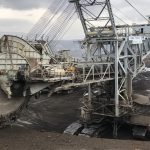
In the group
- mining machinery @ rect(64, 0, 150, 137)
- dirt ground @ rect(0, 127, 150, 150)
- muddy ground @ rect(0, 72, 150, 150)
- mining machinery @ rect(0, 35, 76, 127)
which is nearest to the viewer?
dirt ground @ rect(0, 127, 150, 150)

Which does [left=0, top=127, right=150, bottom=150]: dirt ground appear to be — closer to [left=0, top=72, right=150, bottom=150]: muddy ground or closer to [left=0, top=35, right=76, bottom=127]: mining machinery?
[left=0, top=72, right=150, bottom=150]: muddy ground

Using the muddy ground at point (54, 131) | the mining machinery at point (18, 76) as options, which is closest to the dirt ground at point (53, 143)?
the muddy ground at point (54, 131)

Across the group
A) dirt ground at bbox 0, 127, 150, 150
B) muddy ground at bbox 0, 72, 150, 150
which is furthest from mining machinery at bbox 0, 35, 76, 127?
muddy ground at bbox 0, 72, 150, 150

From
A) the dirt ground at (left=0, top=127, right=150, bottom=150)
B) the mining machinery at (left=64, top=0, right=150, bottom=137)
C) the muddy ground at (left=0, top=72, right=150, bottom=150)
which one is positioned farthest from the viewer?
the mining machinery at (left=64, top=0, right=150, bottom=137)

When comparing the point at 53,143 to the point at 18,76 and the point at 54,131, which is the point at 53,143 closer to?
the point at 18,76

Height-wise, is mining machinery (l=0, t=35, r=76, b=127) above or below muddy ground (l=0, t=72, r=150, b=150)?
above

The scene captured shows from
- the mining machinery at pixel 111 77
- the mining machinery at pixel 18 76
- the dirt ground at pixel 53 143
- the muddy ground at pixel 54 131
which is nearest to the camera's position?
the dirt ground at pixel 53 143

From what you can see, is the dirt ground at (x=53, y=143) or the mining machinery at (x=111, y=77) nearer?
the dirt ground at (x=53, y=143)

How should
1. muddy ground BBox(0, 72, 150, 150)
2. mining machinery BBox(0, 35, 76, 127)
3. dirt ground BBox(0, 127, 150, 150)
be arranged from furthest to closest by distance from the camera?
mining machinery BBox(0, 35, 76, 127) → muddy ground BBox(0, 72, 150, 150) → dirt ground BBox(0, 127, 150, 150)

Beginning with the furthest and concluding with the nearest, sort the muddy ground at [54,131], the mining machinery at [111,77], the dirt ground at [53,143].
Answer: the mining machinery at [111,77]
the muddy ground at [54,131]
the dirt ground at [53,143]

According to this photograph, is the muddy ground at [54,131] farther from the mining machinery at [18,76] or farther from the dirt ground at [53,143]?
the mining machinery at [18,76]

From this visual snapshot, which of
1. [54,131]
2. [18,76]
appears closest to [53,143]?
[18,76]

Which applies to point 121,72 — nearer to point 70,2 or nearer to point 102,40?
point 102,40

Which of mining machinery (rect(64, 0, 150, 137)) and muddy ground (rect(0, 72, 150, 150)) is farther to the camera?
mining machinery (rect(64, 0, 150, 137))
